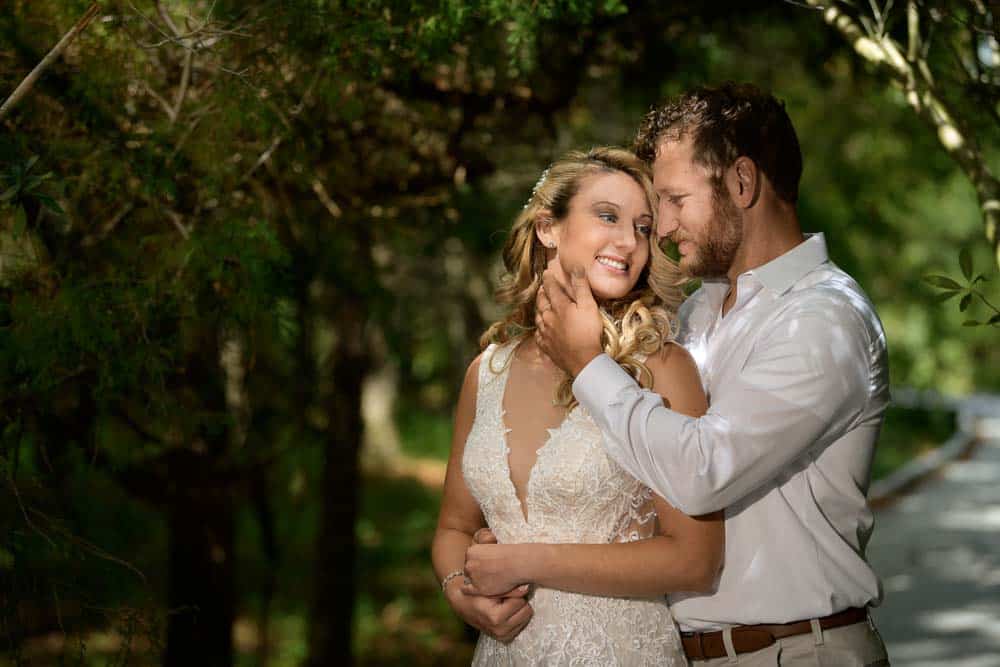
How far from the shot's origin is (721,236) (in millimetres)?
3150

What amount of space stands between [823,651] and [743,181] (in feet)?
4.36

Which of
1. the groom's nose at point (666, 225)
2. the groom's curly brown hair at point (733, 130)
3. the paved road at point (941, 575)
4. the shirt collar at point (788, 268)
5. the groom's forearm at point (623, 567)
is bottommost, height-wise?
the paved road at point (941, 575)

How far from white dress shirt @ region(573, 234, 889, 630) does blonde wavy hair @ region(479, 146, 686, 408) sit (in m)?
0.22

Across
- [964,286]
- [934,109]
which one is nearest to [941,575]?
[934,109]

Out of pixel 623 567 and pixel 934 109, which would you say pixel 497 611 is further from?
pixel 934 109

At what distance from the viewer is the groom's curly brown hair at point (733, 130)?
122 inches

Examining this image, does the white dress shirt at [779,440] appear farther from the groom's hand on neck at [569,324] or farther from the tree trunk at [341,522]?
the tree trunk at [341,522]

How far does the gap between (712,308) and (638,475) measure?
2.73ft

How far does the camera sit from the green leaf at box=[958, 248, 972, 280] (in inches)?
114

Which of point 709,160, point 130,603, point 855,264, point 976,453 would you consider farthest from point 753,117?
point 976,453

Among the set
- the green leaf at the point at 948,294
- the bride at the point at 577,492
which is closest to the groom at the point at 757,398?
the bride at the point at 577,492

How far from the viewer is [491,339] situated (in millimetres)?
3619

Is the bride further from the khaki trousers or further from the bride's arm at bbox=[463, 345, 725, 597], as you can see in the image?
the khaki trousers

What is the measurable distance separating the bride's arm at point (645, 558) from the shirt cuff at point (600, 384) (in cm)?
23
